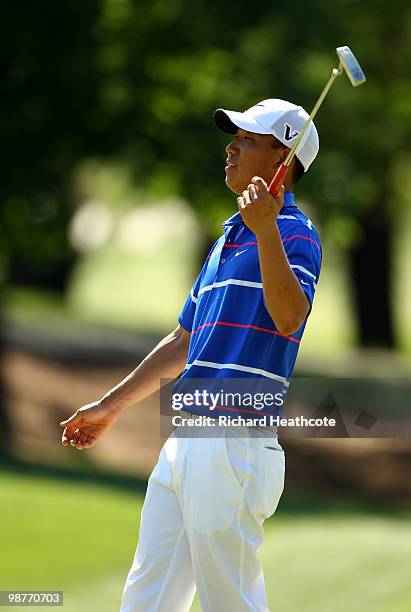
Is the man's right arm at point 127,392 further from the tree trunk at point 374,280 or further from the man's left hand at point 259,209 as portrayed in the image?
the tree trunk at point 374,280

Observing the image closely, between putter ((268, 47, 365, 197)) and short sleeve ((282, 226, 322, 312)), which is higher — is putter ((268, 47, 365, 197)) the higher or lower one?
the higher one

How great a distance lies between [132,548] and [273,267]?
7.65 m

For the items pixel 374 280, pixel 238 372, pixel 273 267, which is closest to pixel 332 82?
pixel 273 267

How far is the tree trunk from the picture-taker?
2112cm

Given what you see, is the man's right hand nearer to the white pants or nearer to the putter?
the white pants

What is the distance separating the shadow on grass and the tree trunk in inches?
277

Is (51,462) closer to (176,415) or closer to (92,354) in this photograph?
(92,354)

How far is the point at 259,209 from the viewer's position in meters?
3.66

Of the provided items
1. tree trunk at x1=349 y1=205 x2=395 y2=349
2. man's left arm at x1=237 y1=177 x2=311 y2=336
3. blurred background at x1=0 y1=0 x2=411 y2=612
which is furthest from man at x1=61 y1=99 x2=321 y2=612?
tree trunk at x1=349 y1=205 x2=395 y2=349

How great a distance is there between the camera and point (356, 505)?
1384 centimetres

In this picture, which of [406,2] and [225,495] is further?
[406,2]

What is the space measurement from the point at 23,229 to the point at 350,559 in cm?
645

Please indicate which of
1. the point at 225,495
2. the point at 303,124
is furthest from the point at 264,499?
the point at 303,124

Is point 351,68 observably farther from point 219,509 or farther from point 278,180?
point 219,509
